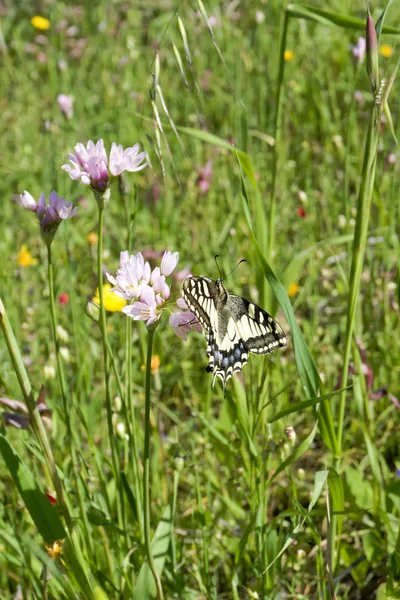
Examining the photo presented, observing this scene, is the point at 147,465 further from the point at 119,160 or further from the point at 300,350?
the point at 119,160

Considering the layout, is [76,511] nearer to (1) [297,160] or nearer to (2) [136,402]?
(2) [136,402]

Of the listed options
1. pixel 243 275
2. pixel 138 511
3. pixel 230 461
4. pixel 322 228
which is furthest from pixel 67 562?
pixel 322 228

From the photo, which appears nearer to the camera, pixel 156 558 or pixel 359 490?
pixel 156 558

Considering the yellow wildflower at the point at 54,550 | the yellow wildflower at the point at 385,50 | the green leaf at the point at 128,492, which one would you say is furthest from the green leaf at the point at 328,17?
the yellow wildflower at the point at 385,50

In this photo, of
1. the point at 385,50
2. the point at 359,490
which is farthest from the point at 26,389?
the point at 385,50

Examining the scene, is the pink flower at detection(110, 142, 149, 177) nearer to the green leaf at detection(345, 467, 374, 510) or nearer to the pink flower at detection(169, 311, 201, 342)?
the pink flower at detection(169, 311, 201, 342)

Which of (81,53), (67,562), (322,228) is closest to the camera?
(67,562)

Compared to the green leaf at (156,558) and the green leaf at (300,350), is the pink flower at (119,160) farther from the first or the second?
the green leaf at (156,558)
